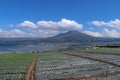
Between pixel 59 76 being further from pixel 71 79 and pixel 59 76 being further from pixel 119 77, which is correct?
pixel 119 77

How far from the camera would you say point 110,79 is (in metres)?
7.91

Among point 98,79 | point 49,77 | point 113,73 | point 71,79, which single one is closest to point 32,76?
point 49,77

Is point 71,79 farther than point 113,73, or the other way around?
point 113,73

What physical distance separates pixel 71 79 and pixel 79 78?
28 cm

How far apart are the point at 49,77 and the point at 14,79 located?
115cm

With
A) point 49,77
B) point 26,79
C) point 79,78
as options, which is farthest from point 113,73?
point 26,79

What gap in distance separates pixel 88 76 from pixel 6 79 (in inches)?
105

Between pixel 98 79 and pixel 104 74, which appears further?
pixel 104 74

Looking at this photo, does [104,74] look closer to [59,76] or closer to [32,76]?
[59,76]

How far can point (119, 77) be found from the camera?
820cm

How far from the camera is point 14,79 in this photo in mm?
7934

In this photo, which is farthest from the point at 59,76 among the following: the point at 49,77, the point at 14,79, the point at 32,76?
the point at 14,79

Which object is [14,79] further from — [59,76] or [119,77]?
[119,77]

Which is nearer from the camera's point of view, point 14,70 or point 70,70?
point 70,70
